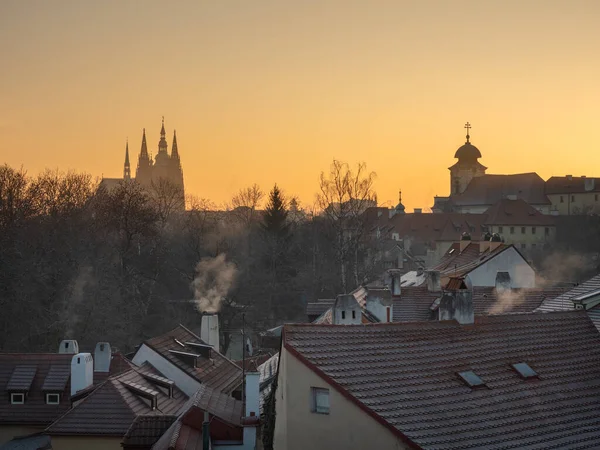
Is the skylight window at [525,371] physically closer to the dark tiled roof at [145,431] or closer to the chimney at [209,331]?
the dark tiled roof at [145,431]

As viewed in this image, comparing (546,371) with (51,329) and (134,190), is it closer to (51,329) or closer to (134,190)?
(51,329)

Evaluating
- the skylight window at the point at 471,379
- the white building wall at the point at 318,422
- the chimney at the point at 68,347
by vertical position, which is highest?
the chimney at the point at 68,347

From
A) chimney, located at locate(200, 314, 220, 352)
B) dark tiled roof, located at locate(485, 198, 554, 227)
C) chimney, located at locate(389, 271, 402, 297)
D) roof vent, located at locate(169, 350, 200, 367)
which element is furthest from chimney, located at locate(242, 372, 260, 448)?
dark tiled roof, located at locate(485, 198, 554, 227)

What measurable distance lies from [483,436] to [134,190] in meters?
48.9

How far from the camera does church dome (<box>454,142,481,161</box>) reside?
126 m

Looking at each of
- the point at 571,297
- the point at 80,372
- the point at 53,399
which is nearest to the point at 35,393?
the point at 53,399

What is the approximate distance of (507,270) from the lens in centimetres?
3794

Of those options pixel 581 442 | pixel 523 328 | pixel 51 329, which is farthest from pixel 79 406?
pixel 51 329

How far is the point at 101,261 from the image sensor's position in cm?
5088

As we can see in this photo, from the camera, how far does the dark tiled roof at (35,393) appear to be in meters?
26.6

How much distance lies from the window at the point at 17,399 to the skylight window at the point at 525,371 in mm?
16816

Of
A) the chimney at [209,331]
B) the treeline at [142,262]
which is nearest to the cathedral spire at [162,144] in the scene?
the treeline at [142,262]

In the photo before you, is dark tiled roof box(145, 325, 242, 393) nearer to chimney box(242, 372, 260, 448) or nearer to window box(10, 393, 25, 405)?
window box(10, 393, 25, 405)

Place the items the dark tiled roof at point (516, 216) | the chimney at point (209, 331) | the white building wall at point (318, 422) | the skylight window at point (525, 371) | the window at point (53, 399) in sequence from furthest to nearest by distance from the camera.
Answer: the dark tiled roof at point (516, 216) < the chimney at point (209, 331) < the window at point (53, 399) < the skylight window at point (525, 371) < the white building wall at point (318, 422)
